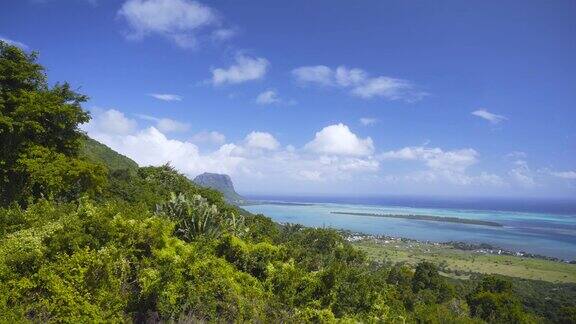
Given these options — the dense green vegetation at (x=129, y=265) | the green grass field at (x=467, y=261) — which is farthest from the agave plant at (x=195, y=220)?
the green grass field at (x=467, y=261)

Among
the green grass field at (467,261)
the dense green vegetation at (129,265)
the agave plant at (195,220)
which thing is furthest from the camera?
the green grass field at (467,261)

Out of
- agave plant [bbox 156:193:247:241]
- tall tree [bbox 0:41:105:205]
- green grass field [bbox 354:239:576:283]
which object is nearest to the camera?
agave plant [bbox 156:193:247:241]

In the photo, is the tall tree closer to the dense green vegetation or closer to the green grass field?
the dense green vegetation

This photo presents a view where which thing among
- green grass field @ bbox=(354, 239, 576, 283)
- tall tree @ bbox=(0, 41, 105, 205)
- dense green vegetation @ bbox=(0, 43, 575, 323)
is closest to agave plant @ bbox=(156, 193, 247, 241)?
dense green vegetation @ bbox=(0, 43, 575, 323)

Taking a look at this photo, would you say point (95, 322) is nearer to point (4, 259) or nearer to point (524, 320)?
point (4, 259)

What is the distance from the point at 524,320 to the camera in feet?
103

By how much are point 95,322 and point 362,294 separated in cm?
554

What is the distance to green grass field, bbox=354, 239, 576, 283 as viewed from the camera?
81.4 metres

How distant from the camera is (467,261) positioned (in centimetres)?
9569

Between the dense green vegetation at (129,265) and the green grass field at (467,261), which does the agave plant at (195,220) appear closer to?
the dense green vegetation at (129,265)

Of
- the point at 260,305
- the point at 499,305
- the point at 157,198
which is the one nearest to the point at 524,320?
the point at 499,305

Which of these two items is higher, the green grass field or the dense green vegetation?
the dense green vegetation

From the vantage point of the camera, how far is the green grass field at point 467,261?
8138cm

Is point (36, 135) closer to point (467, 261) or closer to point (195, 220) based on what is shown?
point (195, 220)
